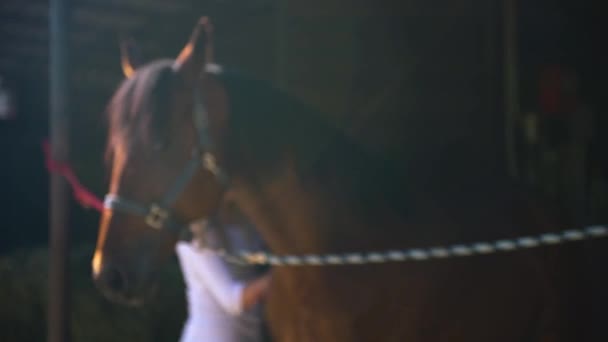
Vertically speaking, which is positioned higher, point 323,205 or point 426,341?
point 323,205

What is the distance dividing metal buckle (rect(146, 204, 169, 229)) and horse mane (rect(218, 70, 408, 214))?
0.23m

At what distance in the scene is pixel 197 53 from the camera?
6.34ft

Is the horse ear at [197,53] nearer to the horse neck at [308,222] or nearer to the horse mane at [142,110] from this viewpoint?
the horse mane at [142,110]

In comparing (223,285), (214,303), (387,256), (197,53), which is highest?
(197,53)

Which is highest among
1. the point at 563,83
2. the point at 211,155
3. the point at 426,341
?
the point at 211,155

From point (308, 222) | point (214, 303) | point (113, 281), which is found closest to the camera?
point (113, 281)

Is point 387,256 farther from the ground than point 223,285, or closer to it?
farther from the ground

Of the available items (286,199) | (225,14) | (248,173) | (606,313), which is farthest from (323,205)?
(225,14)

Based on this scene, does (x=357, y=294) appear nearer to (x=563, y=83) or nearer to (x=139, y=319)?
(x=139, y=319)

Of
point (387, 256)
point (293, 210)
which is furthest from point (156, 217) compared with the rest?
point (387, 256)

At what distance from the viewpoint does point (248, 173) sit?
203cm

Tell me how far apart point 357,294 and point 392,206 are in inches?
10.9

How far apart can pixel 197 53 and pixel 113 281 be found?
2.18ft

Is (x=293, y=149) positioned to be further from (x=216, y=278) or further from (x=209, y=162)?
(x=216, y=278)
